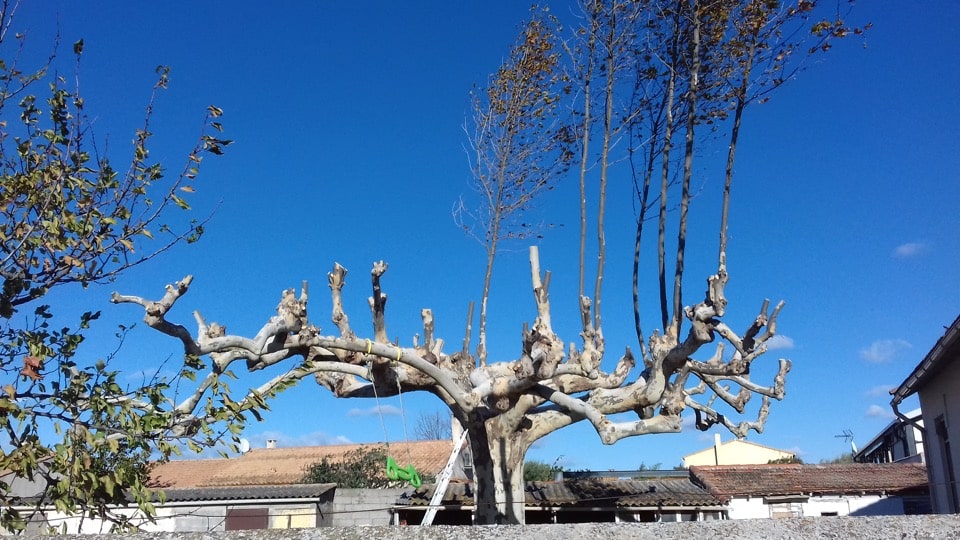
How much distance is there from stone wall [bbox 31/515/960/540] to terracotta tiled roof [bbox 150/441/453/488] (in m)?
24.3

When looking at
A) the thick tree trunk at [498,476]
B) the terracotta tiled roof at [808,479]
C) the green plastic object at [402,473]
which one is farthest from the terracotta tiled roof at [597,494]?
the green plastic object at [402,473]

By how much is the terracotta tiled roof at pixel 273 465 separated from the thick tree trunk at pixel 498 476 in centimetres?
1608

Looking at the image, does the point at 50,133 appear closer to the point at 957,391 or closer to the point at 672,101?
the point at 672,101

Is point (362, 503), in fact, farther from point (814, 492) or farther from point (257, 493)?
point (814, 492)

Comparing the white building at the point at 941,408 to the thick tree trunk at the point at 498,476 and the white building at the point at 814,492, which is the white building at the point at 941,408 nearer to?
the thick tree trunk at the point at 498,476

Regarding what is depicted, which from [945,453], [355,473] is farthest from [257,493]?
[945,453]

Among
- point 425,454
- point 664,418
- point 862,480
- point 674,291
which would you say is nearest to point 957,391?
point 674,291

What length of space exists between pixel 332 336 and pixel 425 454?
2183 centimetres

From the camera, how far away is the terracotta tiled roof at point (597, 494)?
58.5 ft

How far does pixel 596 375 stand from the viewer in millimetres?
10250

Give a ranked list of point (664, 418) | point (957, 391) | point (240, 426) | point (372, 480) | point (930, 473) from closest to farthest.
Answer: point (240, 426) → point (664, 418) → point (957, 391) → point (930, 473) → point (372, 480)

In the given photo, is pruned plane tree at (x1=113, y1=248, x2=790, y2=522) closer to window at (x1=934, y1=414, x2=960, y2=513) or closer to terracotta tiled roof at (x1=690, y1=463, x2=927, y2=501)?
window at (x1=934, y1=414, x2=960, y2=513)

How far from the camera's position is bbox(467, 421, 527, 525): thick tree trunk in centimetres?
1089

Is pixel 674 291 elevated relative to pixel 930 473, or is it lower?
elevated
